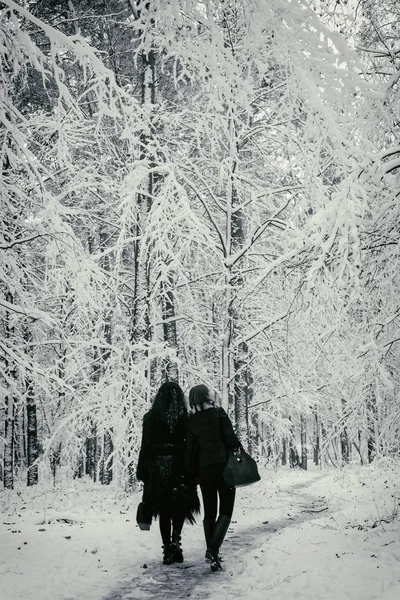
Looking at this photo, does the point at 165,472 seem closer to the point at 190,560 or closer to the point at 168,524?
the point at 168,524

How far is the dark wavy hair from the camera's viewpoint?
214 inches

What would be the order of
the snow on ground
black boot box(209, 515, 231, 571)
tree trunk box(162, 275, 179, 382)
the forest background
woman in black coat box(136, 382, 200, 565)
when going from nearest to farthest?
the forest background
the snow on ground
black boot box(209, 515, 231, 571)
woman in black coat box(136, 382, 200, 565)
tree trunk box(162, 275, 179, 382)

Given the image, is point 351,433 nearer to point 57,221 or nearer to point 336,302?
point 336,302

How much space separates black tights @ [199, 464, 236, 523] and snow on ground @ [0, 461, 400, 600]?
0.59 m

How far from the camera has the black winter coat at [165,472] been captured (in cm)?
534

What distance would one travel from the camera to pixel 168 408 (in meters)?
5.45

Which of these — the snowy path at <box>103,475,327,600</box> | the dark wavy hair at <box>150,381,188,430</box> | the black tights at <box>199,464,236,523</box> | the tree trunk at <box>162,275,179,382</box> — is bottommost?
the snowy path at <box>103,475,327,600</box>

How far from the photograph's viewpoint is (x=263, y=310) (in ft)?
38.8

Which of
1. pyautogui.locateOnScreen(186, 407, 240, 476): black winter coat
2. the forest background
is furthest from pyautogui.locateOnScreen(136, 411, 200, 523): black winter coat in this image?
the forest background

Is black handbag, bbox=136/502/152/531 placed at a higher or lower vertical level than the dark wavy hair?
lower

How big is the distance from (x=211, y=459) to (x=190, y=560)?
1.33 meters

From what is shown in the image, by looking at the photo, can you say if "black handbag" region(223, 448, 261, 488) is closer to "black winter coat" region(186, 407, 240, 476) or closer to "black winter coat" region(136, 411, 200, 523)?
"black winter coat" region(186, 407, 240, 476)

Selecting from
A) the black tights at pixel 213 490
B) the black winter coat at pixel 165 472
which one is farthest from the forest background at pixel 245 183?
the black tights at pixel 213 490

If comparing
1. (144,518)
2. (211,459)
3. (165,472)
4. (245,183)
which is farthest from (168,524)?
(245,183)
